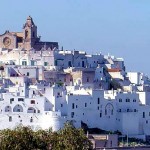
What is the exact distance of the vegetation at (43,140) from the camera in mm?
58625

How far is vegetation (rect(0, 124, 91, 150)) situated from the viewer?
58625mm

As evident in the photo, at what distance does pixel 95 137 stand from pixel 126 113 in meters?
5.75

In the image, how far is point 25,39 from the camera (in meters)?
89.6

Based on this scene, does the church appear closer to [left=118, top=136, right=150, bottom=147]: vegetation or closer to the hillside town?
the hillside town

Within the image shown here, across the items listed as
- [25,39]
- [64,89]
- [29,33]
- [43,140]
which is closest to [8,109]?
[64,89]

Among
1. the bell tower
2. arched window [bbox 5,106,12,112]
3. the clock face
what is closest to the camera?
arched window [bbox 5,106,12,112]

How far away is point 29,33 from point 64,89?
1468cm

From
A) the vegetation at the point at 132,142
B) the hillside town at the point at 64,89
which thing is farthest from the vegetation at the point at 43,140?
the vegetation at the point at 132,142

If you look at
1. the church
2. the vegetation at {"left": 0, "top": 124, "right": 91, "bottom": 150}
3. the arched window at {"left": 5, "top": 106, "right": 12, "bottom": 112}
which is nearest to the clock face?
the church

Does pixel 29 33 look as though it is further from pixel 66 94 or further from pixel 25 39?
pixel 66 94

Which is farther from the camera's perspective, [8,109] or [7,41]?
[7,41]

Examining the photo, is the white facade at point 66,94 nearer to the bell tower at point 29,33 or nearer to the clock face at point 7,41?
the bell tower at point 29,33

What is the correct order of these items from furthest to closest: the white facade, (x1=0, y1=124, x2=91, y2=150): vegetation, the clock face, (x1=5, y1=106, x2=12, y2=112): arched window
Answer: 1. the clock face
2. (x1=5, y1=106, x2=12, y2=112): arched window
3. the white facade
4. (x1=0, y1=124, x2=91, y2=150): vegetation

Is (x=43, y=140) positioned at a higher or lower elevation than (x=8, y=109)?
lower
